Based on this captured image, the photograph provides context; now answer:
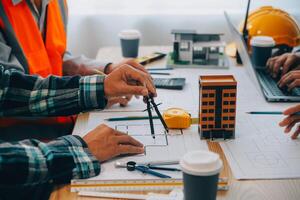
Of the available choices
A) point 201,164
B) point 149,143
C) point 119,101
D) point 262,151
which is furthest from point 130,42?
point 201,164

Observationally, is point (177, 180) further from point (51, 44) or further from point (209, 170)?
point (51, 44)

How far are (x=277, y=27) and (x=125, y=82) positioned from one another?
28.4 inches

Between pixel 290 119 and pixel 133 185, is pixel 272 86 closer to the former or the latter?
pixel 290 119

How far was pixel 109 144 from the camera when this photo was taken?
3.47 ft

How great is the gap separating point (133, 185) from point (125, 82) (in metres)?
0.34

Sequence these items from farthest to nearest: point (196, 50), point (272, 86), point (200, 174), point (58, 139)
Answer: point (196, 50) → point (272, 86) → point (58, 139) → point (200, 174)

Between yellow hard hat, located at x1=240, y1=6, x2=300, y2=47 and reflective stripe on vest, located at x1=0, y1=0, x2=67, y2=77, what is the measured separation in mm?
663

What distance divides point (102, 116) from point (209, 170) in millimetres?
572

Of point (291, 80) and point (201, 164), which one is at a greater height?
point (201, 164)

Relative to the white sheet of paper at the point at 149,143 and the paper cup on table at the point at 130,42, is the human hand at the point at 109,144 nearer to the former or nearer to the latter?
the white sheet of paper at the point at 149,143

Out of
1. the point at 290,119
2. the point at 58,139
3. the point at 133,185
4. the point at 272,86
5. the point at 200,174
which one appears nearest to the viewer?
the point at 200,174

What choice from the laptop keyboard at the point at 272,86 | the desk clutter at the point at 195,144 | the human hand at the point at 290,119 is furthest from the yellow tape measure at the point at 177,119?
the laptop keyboard at the point at 272,86

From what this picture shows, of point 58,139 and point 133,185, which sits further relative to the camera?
point 58,139

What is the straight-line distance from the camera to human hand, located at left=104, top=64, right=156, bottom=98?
120cm
